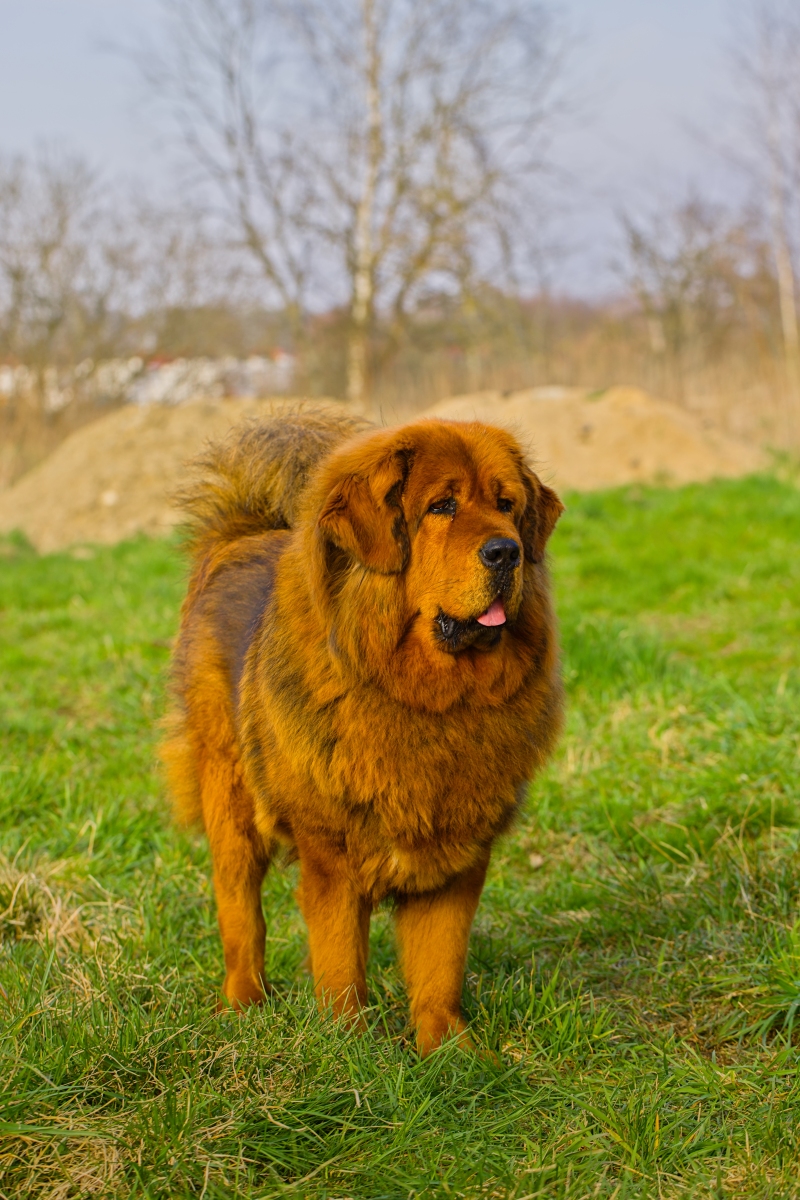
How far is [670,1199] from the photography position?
2.26 metres

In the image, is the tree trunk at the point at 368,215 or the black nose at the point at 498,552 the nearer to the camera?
the black nose at the point at 498,552

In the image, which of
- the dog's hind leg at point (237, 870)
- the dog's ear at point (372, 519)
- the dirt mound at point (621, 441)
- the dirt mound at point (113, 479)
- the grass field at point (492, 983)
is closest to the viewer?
the grass field at point (492, 983)

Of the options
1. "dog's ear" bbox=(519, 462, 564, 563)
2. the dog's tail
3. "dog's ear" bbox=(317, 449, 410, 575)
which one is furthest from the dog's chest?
the dog's tail

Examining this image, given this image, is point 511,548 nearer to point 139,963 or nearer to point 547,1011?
point 547,1011

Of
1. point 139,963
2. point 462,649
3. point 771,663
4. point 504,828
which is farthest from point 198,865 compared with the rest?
point 771,663

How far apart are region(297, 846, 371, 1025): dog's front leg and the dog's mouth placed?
69 centimetres

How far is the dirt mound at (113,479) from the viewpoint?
15031 mm

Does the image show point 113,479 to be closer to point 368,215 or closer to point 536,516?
point 368,215

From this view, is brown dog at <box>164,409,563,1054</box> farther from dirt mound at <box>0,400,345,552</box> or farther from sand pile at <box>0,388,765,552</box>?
dirt mound at <box>0,400,345,552</box>

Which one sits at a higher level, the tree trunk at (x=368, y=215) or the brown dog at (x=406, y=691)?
the tree trunk at (x=368, y=215)

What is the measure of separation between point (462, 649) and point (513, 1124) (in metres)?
1.16

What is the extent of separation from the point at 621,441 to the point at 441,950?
42.1ft

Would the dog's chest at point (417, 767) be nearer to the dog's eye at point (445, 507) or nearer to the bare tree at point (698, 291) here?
the dog's eye at point (445, 507)

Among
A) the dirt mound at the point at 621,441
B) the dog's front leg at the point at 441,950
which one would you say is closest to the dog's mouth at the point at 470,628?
the dog's front leg at the point at 441,950
